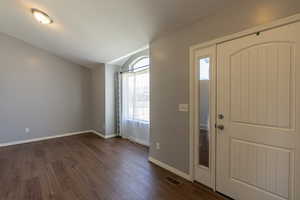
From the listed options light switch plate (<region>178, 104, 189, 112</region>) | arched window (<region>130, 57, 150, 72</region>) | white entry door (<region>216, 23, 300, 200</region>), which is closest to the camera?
white entry door (<region>216, 23, 300, 200</region>)

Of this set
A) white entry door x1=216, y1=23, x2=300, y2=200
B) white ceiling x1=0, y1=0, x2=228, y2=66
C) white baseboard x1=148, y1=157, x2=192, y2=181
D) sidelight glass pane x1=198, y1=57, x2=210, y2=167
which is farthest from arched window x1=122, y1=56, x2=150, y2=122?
white entry door x1=216, y1=23, x2=300, y2=200

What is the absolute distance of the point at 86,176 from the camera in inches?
104

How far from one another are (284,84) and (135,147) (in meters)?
3.44

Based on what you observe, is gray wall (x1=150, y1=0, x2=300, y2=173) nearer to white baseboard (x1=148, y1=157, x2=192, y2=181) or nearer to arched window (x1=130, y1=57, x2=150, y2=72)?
white baseboard (x1=148, y1=157, x2=192, y2=181)

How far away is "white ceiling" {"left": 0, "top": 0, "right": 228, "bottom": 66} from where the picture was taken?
2.16m

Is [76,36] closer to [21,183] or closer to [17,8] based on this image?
[17,8]

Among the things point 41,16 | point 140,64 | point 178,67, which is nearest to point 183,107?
point 178,67

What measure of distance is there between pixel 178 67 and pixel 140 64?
2.14 meters

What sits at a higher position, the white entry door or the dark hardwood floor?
the white entry door

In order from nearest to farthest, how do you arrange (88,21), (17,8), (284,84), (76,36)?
(284,84) < (88,21) < (17,8) < (76,36)

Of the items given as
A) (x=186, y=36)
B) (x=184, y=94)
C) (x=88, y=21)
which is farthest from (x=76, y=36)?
(x=184, y=94)

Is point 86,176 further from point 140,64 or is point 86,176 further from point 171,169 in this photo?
point 140,64

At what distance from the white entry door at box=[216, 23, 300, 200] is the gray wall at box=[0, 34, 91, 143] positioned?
4.97 m

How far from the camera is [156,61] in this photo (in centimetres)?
304
